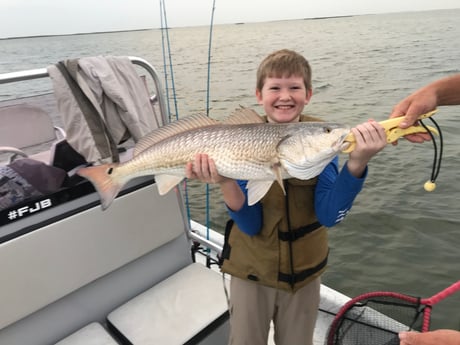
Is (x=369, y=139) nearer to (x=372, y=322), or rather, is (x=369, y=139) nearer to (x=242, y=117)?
(x=242, y=117)

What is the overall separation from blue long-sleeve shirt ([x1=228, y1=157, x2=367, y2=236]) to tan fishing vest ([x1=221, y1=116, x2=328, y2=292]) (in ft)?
0.23

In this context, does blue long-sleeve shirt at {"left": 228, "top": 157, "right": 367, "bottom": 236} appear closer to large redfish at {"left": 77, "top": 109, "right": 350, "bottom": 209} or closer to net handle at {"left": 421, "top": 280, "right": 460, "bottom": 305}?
large redfish at {"left": 77, "top": 109, "right": 350, "bottom": 209}

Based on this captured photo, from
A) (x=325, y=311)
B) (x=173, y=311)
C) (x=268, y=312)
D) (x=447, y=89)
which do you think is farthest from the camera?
(x=325, y=311)

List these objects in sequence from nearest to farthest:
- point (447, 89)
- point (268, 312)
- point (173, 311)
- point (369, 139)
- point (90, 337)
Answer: point (369, 139) → point (447, 89) → point (268, 312) → point (90, 337) → point (173, 311)

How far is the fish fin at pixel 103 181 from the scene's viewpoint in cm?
224

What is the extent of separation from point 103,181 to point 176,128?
58 cm

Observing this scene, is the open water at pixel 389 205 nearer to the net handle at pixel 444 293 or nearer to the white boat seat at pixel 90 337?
the white boat seat at pixel 90 337

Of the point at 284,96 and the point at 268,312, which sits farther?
the point at 268,312

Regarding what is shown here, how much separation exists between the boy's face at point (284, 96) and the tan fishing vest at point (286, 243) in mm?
426

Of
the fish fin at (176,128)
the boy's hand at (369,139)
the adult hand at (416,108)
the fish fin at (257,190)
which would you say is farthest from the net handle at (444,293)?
the fish fin at (176,128)

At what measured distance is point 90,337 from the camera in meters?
2.56

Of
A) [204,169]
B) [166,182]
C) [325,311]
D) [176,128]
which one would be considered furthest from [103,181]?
[325,311]

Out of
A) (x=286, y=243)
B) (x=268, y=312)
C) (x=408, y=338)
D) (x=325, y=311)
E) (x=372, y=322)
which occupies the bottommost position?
(x=325, y=311)

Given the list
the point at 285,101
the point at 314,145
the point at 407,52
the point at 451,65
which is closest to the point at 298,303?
the point at 314,145
